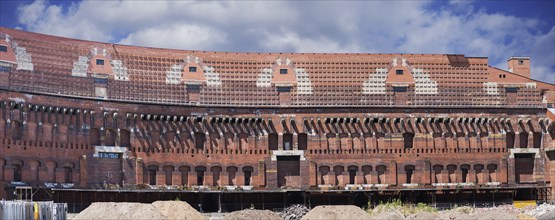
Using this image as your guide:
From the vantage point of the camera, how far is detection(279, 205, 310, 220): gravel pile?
85.2 m

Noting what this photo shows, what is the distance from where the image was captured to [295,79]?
9175 cm

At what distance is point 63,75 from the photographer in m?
82.6

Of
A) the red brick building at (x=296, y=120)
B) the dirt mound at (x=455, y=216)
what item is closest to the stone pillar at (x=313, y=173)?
the red brick building at (x=296, y=120)

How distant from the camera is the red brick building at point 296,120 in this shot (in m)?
84.5

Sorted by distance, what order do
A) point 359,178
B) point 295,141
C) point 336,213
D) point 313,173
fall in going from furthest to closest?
1. point 359,178
2. point 295,141
3. point 313,173
4. point 336,213

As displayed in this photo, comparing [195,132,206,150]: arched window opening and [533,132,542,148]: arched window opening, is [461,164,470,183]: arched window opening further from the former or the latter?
[195,132,206,150]: arched window opening

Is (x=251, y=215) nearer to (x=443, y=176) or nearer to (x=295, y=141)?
(x=295, y=141)

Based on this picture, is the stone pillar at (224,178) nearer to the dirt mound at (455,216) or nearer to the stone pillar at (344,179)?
the stone pillar at (344,179)

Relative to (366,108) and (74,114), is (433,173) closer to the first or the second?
(366,108)

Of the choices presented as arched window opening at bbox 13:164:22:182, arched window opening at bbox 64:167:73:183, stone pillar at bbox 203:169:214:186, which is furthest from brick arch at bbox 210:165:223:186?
arched window opening at bbox 13:164:22:182

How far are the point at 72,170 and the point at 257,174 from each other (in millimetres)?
17420

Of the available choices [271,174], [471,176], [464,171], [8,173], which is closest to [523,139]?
[471,176]

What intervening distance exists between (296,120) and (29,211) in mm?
37603

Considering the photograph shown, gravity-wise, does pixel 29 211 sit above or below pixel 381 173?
below
